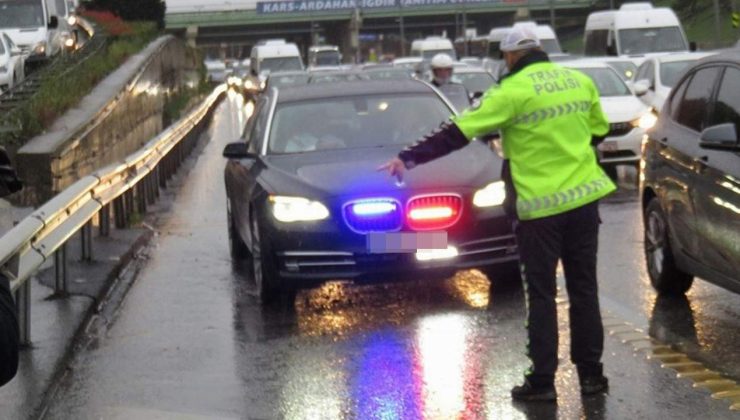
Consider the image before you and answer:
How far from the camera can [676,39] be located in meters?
39.7

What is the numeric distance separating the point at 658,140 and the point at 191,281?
417 cm

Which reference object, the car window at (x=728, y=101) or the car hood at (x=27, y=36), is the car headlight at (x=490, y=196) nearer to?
the car window at (x=728, y=101)

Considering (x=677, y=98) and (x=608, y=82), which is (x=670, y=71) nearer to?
(x=608, y=82)

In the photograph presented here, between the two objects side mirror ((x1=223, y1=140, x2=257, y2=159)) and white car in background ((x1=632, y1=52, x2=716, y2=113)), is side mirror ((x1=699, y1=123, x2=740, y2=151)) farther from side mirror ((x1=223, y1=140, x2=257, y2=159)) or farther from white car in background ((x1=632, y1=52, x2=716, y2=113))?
white car in background ((x1=632, y1=52, x2=716, y2=113))

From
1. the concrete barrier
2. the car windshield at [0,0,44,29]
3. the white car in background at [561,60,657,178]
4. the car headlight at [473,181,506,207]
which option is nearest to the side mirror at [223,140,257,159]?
the car headlight at [473,181,506,207]

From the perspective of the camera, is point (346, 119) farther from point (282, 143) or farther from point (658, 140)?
point (658, 140)

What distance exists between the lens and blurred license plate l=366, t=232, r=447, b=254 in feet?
33.6

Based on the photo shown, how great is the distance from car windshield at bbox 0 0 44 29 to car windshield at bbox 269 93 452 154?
28.7m

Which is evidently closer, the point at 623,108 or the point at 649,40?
the point at 623,108

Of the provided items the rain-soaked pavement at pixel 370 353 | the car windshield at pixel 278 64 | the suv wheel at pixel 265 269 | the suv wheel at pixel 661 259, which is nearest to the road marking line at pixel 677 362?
the rain-soaked pavement at pixel 370 353

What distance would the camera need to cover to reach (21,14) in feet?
131

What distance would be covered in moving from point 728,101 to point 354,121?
3446 millimetres

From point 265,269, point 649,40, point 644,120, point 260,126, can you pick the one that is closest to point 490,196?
point 265,269

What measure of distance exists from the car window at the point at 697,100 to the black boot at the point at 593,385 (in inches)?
110
